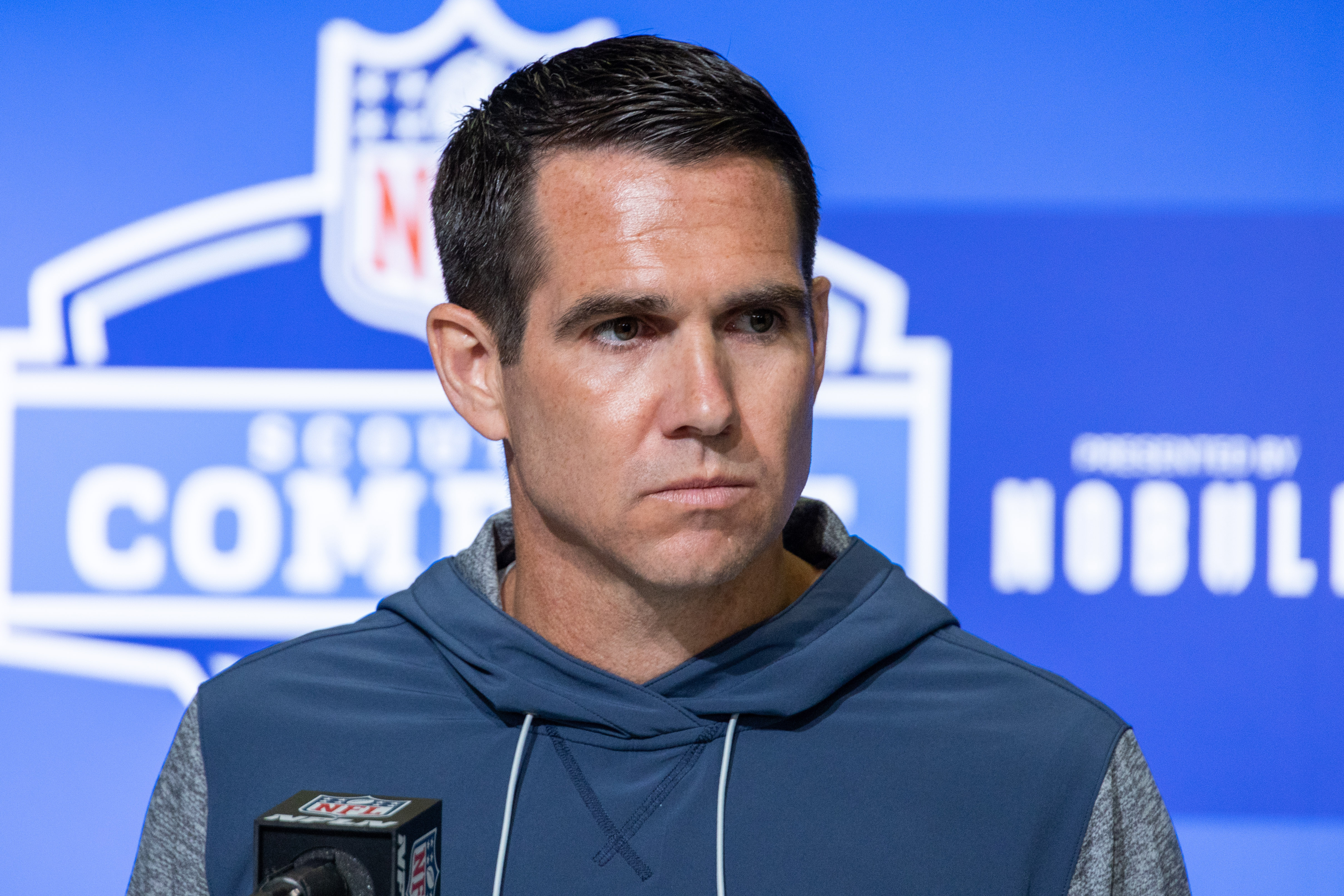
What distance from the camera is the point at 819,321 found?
125cm

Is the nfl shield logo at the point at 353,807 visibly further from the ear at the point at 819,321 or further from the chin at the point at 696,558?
the ear at the point at 819,321

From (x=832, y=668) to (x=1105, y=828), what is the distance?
25 cm

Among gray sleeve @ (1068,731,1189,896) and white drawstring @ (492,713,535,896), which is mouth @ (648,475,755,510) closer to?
white drawstring @ (492,713,535,896)

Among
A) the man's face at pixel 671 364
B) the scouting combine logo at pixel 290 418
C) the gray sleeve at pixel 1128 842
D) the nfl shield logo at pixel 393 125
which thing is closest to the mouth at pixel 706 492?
the man's face at pixel 671 364

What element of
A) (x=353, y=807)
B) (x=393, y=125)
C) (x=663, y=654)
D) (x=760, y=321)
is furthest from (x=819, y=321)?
(x=393, y=125)

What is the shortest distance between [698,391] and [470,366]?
1.03 ft

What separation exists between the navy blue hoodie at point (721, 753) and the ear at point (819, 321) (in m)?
0.19

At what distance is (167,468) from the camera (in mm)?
2115

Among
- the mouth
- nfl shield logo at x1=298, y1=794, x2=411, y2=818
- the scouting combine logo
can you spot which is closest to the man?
the mouth

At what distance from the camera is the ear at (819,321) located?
1.21 meters

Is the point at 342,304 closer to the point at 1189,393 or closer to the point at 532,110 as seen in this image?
the point at 532,110

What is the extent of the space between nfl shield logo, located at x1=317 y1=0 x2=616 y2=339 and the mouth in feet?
3.81

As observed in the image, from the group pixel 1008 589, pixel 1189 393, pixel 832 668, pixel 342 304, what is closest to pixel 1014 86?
pixel 1189 393

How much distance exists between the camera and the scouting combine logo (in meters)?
2.10
